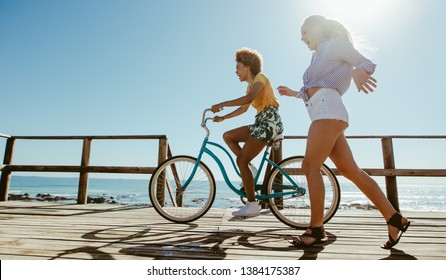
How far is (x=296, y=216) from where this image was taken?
2770 millimetres

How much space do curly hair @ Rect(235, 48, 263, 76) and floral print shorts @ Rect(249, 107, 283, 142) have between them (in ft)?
1.48

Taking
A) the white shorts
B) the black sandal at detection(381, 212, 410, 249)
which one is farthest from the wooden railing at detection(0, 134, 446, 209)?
the white shorts

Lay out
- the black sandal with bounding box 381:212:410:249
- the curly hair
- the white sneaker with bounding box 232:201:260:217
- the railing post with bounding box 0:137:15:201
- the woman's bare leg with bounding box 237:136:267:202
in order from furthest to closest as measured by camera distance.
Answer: the railing post with bounding box 0:137:15:201 → the curly hair → the woman's bare leg with bounding box 237:136:267:202 → the white sneaker with bounding box 232:201:260:217 → the black sandal with bounding box 381:212:410:249

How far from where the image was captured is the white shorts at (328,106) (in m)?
1.87

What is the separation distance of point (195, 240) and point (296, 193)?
1.20 metres

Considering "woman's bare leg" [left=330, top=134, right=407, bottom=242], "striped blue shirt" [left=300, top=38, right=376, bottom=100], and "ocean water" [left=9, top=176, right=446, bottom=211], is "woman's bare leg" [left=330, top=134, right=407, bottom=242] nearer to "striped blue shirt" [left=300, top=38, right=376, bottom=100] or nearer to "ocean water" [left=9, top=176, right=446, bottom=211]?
"striped blue shirt" [left=300, top=38, right=376, bottom=100]

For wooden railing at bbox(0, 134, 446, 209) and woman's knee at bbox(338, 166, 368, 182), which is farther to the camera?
wooden railing at bbox(0, 134, 446, 209)

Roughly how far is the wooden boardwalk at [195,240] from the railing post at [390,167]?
100cm

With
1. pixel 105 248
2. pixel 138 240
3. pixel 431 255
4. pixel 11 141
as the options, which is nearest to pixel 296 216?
pixel 431 255

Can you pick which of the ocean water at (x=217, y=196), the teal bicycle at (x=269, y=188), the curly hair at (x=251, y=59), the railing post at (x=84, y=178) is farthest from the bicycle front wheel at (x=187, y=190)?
the ocean water at (x=217, y=196)

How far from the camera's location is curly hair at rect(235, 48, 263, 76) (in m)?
2.80

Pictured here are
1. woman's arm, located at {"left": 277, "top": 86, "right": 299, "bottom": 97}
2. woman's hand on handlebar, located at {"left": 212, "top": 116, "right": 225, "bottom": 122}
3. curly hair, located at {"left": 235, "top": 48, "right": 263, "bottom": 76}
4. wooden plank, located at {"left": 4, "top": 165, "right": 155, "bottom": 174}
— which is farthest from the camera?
wooden plank, located at {"left": 4, "top": 165, "right": 155, "bottom": 174}
